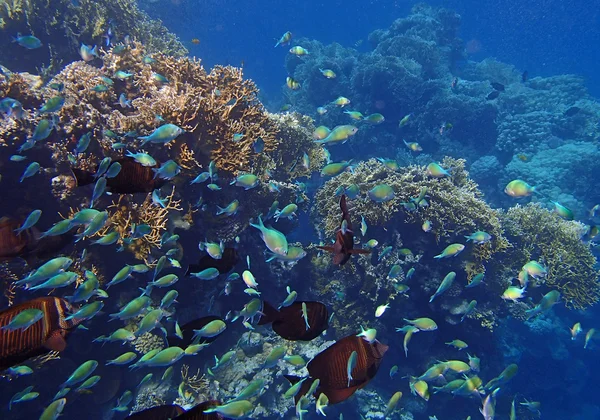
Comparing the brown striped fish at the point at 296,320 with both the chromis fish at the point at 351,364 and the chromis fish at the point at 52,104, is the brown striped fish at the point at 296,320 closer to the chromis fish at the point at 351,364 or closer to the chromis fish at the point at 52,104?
the chromis fish at the point at 351,364

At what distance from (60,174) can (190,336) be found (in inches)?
162

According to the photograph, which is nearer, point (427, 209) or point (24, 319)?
point (24, 319)

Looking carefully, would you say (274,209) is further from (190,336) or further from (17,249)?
(17,249)

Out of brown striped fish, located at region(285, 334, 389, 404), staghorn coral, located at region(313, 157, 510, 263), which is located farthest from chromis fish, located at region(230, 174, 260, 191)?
brown striped fish, located at region(285, 334, 389, 404)

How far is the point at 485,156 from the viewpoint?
15148mm

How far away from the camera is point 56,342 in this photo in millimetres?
1756

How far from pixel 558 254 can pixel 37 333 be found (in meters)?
10.7

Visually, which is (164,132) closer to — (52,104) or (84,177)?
(84,177)

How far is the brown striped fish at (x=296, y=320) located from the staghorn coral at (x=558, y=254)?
312 inches

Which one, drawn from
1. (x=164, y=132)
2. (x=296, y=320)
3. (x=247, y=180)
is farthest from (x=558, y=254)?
(x=164, y=132)

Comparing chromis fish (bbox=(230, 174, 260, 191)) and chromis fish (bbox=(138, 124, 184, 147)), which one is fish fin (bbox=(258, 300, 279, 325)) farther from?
chromis fish (bbox=(230, 174, 260, 191))

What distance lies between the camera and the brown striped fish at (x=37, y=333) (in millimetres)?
1583

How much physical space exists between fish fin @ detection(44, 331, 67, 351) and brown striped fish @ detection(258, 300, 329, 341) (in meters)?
1.06

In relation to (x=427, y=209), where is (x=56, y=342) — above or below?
below
